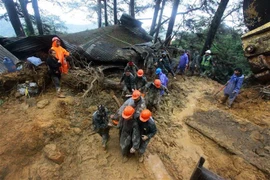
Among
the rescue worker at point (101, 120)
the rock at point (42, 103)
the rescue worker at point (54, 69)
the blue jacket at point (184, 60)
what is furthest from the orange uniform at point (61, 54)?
the blue jacket at point (184, 60)

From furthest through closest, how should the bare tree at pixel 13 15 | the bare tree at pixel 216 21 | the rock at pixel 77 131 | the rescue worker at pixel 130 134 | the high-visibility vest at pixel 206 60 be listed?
the bare tree at pixel 216 21 → the high-visibility vest at pixel 206 60 → the bare tree at pixel 13 15 → the rock at pixel 77 131 → the rescue worker at pixel 130 134

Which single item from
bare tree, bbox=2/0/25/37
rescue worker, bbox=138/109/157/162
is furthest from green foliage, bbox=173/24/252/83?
bare tree, bbox=2/0/25/37

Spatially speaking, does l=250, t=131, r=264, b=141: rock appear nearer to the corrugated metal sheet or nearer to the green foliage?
the green foliage

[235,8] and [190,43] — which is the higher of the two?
[235,8]

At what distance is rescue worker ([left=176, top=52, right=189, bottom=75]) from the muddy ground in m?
3.76

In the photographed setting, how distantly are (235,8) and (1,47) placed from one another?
14.6 meters

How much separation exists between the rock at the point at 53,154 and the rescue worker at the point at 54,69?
5.77ft

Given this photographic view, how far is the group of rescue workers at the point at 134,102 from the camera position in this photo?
3355 millimetres

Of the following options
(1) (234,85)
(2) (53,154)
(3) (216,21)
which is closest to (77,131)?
(2) (53,154)

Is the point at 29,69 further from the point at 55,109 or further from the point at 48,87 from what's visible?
the point at 55,109

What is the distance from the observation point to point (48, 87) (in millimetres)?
5262

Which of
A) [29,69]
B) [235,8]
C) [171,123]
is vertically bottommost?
[171,123]

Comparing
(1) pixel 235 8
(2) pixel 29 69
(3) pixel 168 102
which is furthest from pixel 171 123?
(1) pixel 235 8

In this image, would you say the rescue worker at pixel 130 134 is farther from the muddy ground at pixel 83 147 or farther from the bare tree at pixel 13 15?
the bare tree at pixel 13 15
